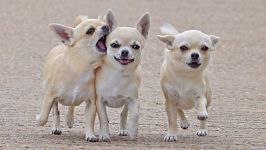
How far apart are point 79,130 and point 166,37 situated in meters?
1.65

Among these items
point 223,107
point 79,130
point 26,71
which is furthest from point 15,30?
Result: point 79,130

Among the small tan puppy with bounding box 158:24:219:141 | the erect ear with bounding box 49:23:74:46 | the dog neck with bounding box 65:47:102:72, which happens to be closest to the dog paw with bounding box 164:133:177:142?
the small tan puppy with bounding box 158:24:219:141

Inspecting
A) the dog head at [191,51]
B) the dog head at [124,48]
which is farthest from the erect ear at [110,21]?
the dog head at [191,51]

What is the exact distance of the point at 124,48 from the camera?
1048 cm

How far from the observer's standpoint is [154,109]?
13656 mm

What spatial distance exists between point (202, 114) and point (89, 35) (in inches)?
60.6

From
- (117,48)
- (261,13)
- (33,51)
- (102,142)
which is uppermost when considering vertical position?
(261,13)

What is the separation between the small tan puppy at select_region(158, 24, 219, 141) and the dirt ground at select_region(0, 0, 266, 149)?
1.31 feet

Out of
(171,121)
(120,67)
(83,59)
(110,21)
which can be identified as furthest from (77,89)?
(171,121)

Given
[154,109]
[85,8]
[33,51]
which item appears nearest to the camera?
[154,109]

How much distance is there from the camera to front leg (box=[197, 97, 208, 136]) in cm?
1066

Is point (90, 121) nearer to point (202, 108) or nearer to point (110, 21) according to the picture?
point (110, 21)

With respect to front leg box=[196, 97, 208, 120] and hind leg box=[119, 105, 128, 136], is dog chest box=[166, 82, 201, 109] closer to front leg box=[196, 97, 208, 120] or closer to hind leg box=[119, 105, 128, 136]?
front leg box=[196, 97, 208, 120]

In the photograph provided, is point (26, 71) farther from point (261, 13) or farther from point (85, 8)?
point (261, 13)
